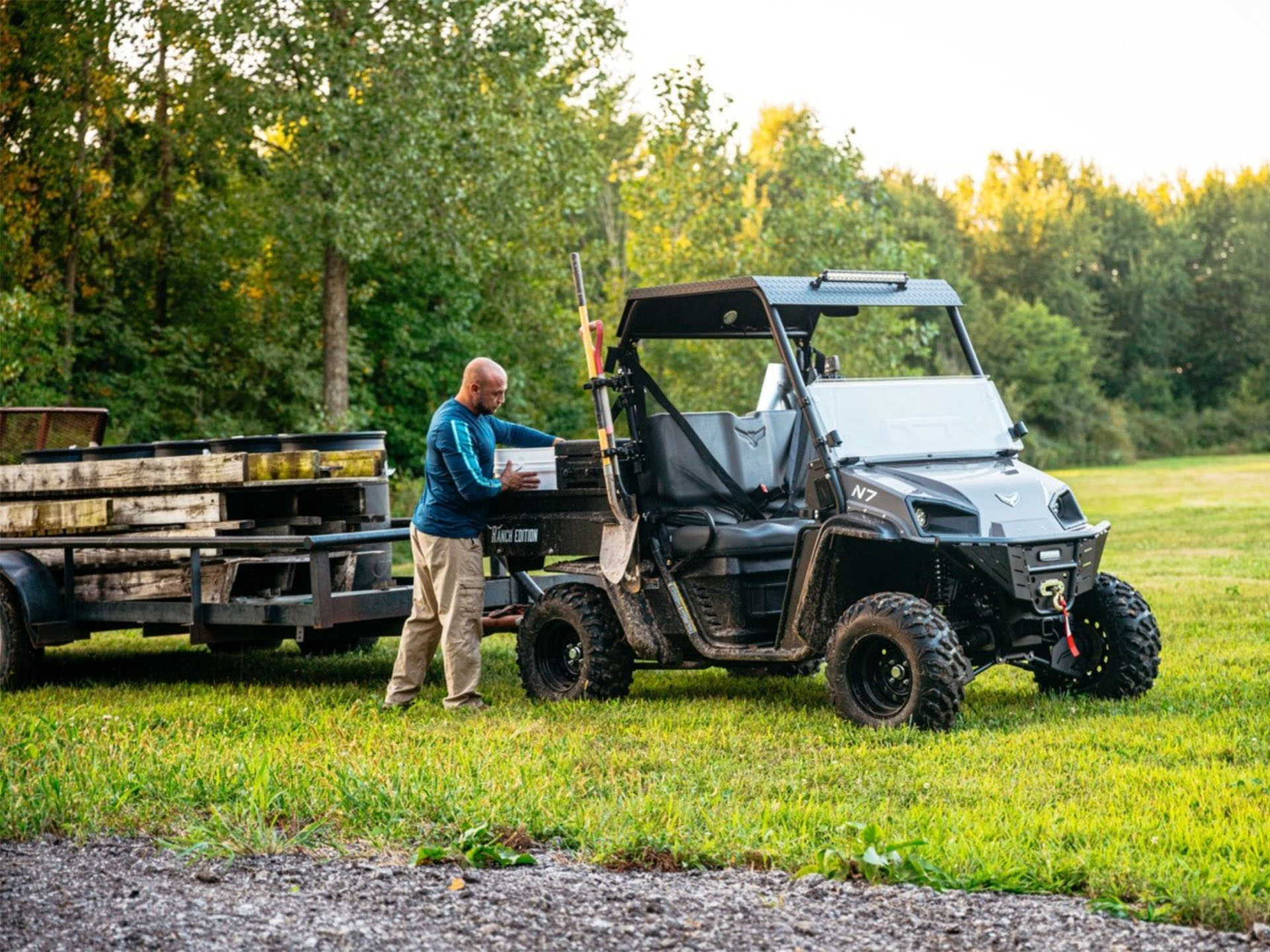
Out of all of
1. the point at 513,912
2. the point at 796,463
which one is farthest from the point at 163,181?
the point at 513,912

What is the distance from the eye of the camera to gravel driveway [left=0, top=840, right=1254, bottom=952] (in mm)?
5008

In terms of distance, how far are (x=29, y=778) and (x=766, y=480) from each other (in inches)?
182

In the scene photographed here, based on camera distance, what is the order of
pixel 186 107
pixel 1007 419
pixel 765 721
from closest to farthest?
1. pixel 765 721
2. pixel 1007 419
3. pixel 186 107

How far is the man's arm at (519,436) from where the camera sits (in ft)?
33.9

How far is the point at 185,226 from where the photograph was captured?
2920 centimetres

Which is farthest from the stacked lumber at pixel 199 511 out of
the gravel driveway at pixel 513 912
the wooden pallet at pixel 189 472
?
the gravel driveway at pixel 513 912

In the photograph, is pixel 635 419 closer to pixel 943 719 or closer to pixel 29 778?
pixel 943 719

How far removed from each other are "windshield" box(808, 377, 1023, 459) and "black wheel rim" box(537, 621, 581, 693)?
219 cm

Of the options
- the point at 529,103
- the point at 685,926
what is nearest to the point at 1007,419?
the point at 685,926

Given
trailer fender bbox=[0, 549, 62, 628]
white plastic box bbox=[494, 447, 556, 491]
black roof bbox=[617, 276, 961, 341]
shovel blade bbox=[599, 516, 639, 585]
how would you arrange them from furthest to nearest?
trailer fender bbox=[0, 549, 62, 628], white plastic box bbox=[494, 447, 556, 491], shovel blade bbox=[599, 516, 639, 585], black roof bbox=[617, 276, 961, 341]

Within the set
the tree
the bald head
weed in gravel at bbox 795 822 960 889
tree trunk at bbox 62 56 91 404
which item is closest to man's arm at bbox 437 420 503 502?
the bald head

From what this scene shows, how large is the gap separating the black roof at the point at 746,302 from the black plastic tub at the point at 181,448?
3.08 m

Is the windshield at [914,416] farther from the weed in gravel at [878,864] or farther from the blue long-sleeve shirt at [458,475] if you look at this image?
the weed in gravel at [878,864]

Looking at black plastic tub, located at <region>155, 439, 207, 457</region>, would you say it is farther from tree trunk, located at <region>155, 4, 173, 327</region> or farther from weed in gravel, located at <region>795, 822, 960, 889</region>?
tree trunk, located at <region>155, 4, 173, 327</region>
